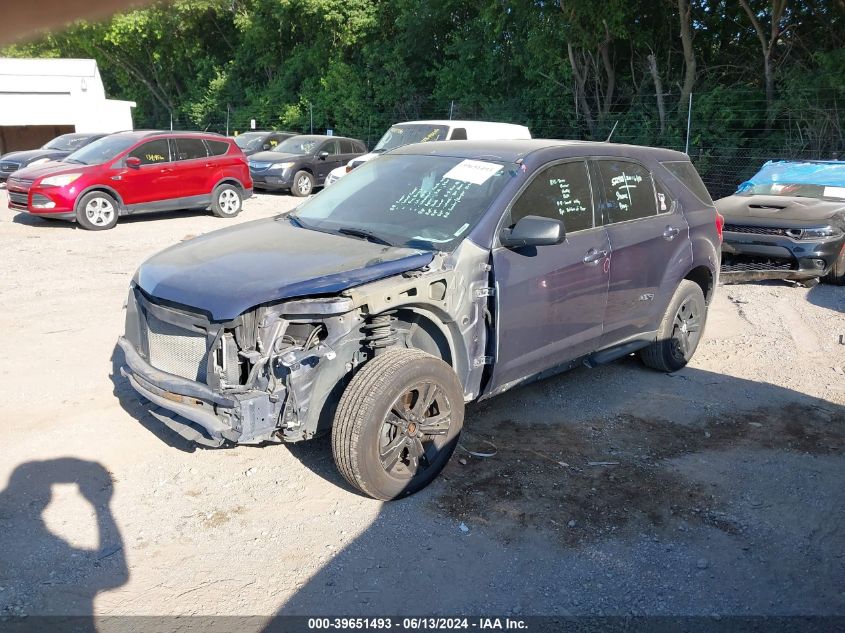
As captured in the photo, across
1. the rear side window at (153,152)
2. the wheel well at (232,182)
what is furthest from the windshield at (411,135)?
the rear side window at (153,152)

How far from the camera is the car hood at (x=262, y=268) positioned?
12.2 ft

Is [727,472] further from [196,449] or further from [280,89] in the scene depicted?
[280,89]

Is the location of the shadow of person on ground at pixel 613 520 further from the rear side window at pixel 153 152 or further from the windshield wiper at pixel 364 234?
the rear side window at pixel 153 152

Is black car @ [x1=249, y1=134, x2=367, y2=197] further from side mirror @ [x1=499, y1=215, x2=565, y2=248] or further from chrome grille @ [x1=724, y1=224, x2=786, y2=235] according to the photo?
side mirror @ [x1=499, y1=215, x2=565, y2=248]

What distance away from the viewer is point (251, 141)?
21.1 metres

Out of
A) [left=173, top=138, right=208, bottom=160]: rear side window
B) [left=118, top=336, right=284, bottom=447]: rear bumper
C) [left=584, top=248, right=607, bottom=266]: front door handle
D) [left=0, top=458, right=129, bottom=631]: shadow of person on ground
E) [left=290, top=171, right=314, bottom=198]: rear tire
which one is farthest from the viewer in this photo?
[left=290, top=171, right=314, bottom=198]: rear tire

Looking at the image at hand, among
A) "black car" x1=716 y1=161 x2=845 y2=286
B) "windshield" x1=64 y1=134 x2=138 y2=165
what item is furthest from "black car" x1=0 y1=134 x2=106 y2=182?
"black car" x1=716 y1=161 x2=845 y2=286

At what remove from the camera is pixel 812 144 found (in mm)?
16625

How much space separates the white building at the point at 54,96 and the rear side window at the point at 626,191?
25775 millimetres

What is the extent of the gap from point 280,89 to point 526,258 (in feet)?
96.4

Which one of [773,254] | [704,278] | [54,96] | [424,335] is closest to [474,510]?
[424,335]

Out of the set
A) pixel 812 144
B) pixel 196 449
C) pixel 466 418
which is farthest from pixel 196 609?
pixel 812 144

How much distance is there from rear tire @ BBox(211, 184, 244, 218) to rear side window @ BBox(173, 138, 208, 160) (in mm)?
713

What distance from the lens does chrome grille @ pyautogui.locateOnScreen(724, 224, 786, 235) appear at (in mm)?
9180
